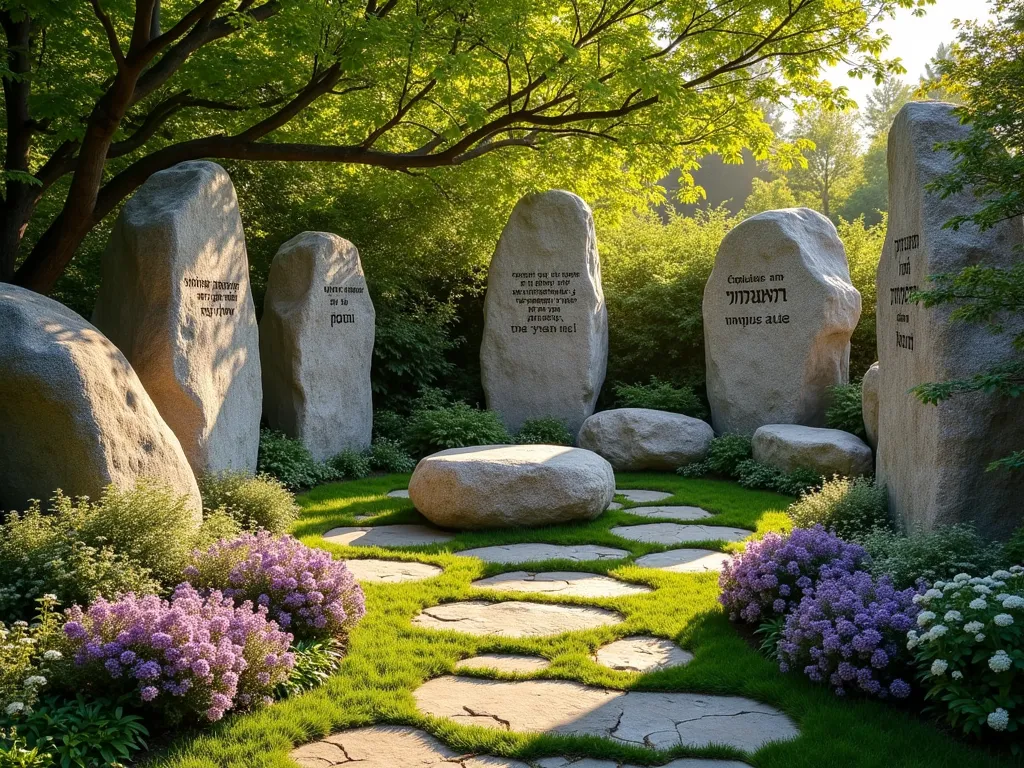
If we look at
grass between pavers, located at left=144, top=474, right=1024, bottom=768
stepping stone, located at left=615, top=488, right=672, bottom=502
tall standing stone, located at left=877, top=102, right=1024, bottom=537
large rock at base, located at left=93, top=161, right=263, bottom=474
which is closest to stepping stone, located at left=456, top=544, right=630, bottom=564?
grass between pavers, located at left=144, top=474, right=1024, bottom=768

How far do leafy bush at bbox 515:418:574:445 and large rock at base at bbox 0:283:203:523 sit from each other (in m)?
6.66

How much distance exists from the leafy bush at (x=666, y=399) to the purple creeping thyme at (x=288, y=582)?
7933mm

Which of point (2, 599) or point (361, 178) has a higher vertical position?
point (361, 178)

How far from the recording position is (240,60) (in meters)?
9.76

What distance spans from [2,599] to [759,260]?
9.61 metres

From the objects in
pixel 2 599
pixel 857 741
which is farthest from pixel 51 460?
pixel 857 741

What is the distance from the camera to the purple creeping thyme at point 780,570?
16.7 ft

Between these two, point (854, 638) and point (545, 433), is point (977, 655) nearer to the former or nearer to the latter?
point (854, 638)

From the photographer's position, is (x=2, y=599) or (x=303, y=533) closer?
(x=2, y=599)

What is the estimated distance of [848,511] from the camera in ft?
21.7

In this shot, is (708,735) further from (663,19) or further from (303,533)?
(663,19)

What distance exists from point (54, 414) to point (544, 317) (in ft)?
27.2

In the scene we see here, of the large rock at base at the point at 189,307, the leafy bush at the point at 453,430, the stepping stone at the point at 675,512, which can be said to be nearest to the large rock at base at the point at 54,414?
the large rock at base at the point at 189,307

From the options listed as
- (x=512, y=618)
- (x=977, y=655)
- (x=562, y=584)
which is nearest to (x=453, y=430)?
(x=562, y=584)
